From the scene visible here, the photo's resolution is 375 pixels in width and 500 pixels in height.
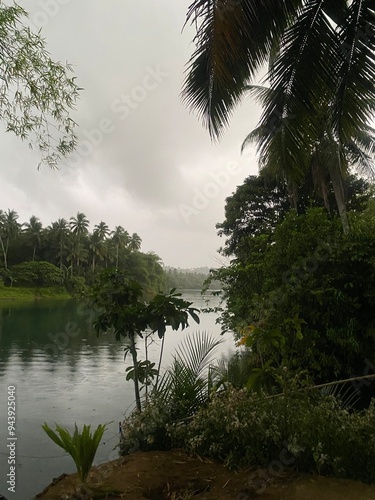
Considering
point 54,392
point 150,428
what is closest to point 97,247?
point 54,392

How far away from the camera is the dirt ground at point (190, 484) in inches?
92.7

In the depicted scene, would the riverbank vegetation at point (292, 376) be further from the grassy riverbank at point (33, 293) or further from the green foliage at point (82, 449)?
the grassy riverbank at point (33, 293)

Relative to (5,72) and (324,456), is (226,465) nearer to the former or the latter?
(324,456)

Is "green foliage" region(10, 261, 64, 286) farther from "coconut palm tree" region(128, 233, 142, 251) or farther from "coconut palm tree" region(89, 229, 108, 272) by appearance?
"coconut palm tree" region(128, 233, 142, 251)

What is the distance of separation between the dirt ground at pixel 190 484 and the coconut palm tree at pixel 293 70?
2502 millimetres

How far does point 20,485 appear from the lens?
12.3ft

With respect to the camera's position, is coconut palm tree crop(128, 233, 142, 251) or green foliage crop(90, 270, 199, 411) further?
coconut palm tree crop(128, 233, 142, 251)

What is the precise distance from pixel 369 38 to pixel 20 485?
482 cm

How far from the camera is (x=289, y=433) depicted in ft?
8.80

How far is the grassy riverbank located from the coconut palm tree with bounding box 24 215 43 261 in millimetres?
7270

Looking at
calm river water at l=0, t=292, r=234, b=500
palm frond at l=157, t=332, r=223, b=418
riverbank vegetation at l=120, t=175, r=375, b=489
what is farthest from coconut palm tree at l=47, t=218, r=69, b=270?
palm frond at l=157, t=332, r=223, b=418

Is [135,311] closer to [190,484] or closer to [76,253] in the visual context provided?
[190,484]

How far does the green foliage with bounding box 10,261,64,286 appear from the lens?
35719 mm

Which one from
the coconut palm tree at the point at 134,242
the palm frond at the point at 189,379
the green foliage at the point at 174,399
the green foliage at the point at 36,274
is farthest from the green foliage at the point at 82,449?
the coconut palm tree at the point at 134,242
